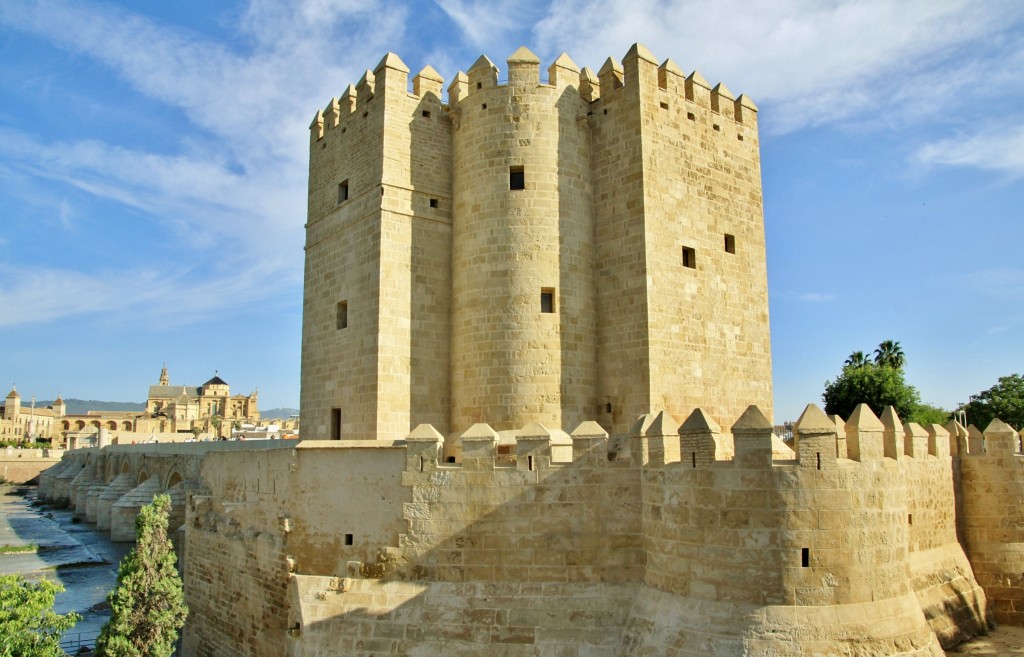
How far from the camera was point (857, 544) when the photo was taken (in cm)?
915

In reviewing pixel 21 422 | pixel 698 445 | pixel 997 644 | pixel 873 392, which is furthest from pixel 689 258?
pixel 21 422

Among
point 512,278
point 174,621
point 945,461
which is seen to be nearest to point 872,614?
point 945,461

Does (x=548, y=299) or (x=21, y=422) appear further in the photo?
(x=21, y=422)

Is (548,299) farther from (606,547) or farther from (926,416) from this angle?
(926,416)

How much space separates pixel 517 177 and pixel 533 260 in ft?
5.98

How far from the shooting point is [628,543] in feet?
34.8

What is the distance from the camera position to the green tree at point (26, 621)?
36.9ft

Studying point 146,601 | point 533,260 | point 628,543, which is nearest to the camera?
point 628,543

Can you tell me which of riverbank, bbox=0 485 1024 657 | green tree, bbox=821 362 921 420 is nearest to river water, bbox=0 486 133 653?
riverbank, bbox=0 485 1024 657

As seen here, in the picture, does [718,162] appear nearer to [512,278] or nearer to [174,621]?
[512,278]

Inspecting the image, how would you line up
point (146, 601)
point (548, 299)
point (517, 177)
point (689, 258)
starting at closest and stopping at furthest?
point (146, 601), point (548, 299), point (517, 177), point (689, 258)

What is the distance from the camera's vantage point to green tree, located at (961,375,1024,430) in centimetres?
3425

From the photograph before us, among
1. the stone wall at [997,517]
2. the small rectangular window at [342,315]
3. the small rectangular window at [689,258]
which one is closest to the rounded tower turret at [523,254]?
the small rectangular window at [689,258]

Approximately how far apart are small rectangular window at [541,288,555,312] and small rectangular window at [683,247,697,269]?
9.76ft
